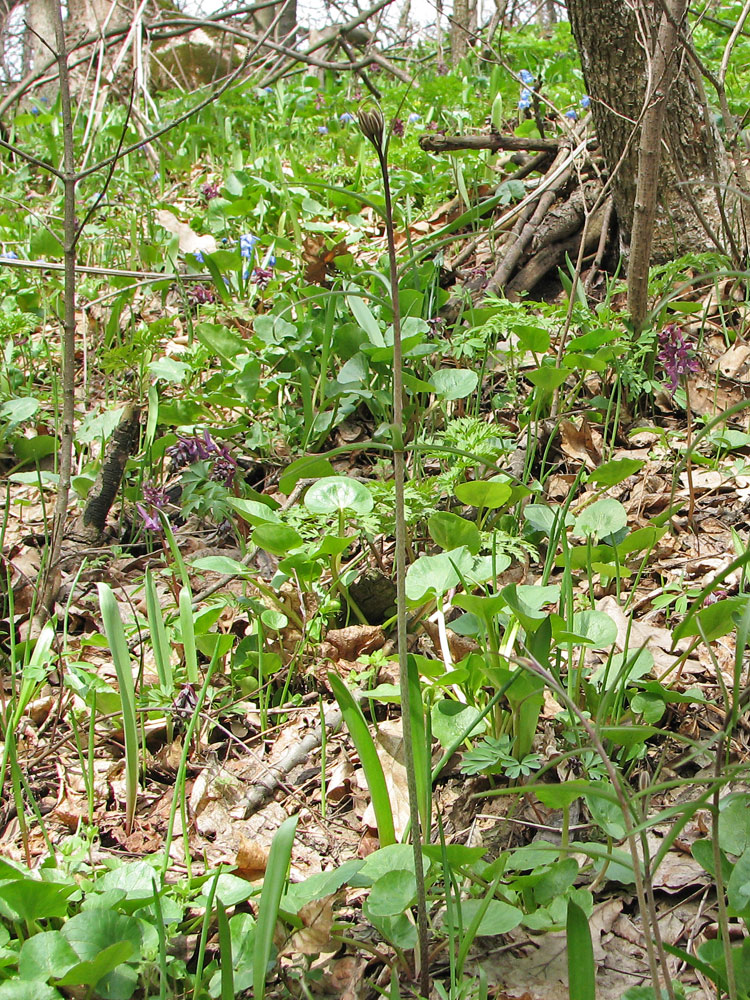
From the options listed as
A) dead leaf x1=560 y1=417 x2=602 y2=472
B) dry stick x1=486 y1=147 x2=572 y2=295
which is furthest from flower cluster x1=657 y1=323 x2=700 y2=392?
dry stick x1=486 y1=147 x2=572 y2=295

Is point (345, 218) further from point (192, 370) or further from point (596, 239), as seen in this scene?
point (192, 370)

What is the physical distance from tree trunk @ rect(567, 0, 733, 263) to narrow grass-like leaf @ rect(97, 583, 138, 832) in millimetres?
1884

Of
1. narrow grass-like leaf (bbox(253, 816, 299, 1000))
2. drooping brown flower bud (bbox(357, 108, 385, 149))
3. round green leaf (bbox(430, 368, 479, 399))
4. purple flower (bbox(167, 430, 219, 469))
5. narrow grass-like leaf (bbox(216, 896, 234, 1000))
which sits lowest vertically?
narrow grass-like leaf (bbox(216, 896, 234, 1000))

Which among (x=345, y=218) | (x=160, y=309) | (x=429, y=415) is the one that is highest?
(x=345, y=218)

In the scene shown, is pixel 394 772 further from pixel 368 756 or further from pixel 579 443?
pixel 579 443

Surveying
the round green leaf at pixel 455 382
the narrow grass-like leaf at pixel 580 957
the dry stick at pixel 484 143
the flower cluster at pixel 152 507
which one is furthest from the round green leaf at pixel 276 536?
the dry stick at pixel 484 143

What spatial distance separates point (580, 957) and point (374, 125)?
83 cm

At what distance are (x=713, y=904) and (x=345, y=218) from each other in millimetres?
3053

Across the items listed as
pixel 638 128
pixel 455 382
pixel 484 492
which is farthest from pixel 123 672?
pixel 638 128

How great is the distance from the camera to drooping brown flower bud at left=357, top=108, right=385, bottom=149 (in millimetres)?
665

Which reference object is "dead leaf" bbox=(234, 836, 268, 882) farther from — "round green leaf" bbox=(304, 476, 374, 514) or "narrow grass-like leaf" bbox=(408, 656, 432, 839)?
"round green leaf" bbox=(304, 476, 374, 514)

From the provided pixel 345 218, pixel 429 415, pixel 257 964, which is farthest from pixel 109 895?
pixel 345 218

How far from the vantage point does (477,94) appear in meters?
4.70

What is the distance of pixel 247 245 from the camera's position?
3.07m
